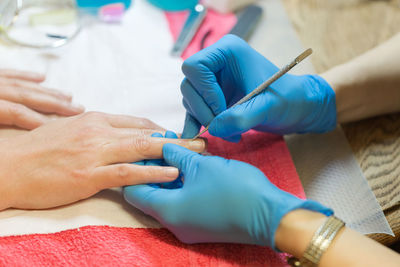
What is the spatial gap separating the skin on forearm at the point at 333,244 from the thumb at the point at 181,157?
24 centimetres

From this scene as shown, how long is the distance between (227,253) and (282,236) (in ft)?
0.48

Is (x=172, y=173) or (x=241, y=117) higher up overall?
(x=241, y=117)

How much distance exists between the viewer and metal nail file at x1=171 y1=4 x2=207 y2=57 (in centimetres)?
121

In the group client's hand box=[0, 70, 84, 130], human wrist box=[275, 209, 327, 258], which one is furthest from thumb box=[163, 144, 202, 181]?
client's hand box=[0, 70, 84, 130]

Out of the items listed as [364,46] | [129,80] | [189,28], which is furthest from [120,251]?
[364,46]

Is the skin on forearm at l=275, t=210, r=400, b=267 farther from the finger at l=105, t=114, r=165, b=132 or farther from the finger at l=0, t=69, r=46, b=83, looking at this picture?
the finger at l=0, t=69, r=46, b=83

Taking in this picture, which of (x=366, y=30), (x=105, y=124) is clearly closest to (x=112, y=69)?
(x=105, y=124)

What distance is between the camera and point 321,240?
0.70m

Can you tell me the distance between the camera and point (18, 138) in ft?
2.92

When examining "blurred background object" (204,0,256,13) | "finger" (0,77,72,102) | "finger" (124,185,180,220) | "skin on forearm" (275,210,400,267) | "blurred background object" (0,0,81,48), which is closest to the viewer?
"skin on forearm" (275,210,400,267)

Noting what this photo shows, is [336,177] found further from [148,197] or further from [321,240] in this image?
[148,197]

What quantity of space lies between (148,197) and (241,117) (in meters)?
0.27

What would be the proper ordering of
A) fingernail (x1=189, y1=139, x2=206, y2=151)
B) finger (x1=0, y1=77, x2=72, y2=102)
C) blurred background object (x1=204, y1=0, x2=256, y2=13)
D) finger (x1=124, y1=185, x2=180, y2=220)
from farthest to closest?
blurred background object (x1=204, y1=0, x2=256, y2=13), finger (x1=0, y1=77, x2=72, y2=102), fingernail (x1=189, y1=139, x2=206, y2=151), finger (x1=124, y1=185, x2=180, y2=220)

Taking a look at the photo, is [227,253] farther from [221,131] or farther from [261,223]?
[221,131]
